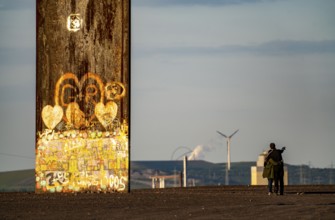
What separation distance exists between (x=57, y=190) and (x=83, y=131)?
2152 mm

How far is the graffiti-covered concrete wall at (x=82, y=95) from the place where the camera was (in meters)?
38.8

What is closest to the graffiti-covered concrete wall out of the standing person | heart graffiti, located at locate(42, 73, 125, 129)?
heart graffiti, located at locate(42, 73, 125, 129)

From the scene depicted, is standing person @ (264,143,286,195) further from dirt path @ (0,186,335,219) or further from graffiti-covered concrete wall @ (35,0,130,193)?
dirt path @ (0,186,335,219)

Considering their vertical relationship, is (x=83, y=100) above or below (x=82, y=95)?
below

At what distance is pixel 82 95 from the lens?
3934 centimetres

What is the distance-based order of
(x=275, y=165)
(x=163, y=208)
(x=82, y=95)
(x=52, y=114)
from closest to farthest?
(x=163, y=208) → (x=275, y=165) → (x=82, y=95) → (x=52, y=114)

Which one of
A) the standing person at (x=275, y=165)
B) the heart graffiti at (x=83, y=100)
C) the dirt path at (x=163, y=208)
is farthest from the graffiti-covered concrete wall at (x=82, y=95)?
the dirt path at (x=163, y=208)

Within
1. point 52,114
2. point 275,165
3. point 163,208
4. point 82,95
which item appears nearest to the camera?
point 163,208

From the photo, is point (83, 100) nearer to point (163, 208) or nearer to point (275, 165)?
point (275, 165)

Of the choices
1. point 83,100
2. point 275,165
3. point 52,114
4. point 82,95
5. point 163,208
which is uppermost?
point 82,95

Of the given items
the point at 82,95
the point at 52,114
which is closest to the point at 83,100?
the point at 82,95

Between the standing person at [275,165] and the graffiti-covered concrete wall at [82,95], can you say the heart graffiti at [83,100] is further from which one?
the standing person at [275,165]

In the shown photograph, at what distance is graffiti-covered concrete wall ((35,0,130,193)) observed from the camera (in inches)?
1527

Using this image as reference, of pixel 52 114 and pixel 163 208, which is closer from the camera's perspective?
pixel 163 208
